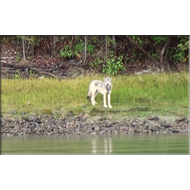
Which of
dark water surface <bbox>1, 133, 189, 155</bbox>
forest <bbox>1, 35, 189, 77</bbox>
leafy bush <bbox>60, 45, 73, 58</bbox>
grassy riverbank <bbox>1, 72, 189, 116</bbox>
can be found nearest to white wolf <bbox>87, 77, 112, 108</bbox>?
grassy riverbank <bbox>1, 72, 189, 116</bbox>

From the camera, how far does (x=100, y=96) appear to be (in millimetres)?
15398

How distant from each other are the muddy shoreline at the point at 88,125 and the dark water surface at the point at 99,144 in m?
0.49

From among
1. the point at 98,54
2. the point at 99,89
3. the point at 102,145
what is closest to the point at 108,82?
the point at 99,89

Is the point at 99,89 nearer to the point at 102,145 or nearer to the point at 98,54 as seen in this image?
the point at 98,54

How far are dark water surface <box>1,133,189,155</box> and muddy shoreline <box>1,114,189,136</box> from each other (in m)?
0.49

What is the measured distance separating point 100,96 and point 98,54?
1.02 m

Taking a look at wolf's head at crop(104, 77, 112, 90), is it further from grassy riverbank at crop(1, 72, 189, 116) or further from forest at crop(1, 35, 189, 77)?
forest at crop(1, 35, 189, 77)

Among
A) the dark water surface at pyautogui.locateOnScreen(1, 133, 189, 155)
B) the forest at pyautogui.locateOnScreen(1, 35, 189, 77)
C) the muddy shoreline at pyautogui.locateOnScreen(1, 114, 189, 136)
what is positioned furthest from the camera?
the forest at pyautogui.locateOnScreen(1, 35, 189, 77)

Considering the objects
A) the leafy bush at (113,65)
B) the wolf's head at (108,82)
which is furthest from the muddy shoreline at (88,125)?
the leafy bush at (113,65)

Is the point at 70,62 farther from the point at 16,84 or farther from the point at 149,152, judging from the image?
the point at 149,152

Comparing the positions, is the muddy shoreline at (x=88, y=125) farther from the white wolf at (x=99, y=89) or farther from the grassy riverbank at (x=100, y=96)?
the white wolf at (x=99, y=89)

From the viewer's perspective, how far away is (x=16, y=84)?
15.7 meters

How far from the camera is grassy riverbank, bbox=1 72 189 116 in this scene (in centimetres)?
1526
